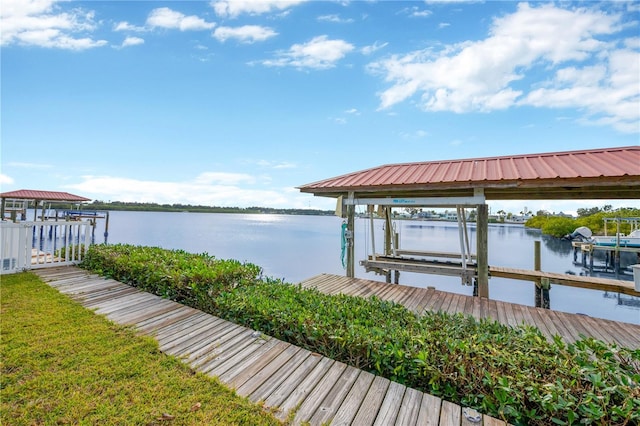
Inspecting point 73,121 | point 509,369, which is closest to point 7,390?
point 509,369

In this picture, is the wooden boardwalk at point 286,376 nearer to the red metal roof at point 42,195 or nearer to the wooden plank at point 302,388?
the wooden plank at point 302,388

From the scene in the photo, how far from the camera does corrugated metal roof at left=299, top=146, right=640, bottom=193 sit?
16.3 ft

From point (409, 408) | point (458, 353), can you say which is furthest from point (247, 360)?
point (458, 353)

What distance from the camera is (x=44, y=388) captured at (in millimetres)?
2469

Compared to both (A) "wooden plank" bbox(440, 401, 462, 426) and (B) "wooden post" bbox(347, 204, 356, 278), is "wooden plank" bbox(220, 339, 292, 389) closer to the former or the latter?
(A) "wooden plank" bbox(440, 401, 462, 426)

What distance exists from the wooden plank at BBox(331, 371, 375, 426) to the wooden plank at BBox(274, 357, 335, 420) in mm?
342

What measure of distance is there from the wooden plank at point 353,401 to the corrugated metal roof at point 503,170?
453cm

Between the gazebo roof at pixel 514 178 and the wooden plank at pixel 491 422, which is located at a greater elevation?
the gazebo roof at pixel 514 178

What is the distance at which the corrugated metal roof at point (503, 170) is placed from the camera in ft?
16.3

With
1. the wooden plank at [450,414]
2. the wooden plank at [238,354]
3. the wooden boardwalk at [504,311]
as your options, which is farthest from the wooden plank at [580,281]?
the wooden plank at [238,354]

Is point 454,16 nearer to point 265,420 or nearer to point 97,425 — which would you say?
point 265,420

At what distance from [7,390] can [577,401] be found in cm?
459

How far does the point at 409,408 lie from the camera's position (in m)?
2.30

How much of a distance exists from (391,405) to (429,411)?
0.30m
